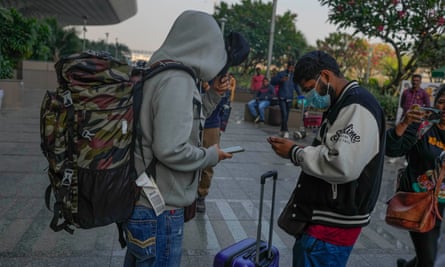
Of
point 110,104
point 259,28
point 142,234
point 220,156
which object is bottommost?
point 142,234

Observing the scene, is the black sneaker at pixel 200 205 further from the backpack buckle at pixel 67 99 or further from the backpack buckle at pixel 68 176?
the backpack buckle at pixel 67 99

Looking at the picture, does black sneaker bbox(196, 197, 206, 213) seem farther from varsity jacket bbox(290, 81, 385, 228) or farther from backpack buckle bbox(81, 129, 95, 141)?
backpack buckle bbox(81, 129, 95, 141)

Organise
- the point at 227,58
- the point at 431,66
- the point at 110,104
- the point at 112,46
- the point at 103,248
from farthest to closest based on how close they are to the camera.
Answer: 1. the point at 112,46
2. the point at 431,66
3. the point at 103,248
4. the point at 227,58
5. the point at 110,104

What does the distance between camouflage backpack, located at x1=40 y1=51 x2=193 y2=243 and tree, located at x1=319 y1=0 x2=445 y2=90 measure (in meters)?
11.2

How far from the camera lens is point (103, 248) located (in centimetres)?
338

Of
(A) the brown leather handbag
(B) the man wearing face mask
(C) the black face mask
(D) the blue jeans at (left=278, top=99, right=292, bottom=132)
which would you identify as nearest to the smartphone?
(A) the brown leather handbag

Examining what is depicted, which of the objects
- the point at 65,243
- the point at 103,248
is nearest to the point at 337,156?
the point at 103,248

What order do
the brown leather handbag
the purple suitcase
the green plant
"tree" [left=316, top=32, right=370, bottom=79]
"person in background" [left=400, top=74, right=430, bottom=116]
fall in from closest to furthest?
the purple suitcase < the brown leather handbag < "person in background" [left=400, top=74, right=430, bottom=116] < the green plant < "tree" [left=316, top=32, right=370, bottom=79]

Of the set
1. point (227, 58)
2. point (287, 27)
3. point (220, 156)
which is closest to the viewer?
point (220, 156)

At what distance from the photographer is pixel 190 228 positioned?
393 cm

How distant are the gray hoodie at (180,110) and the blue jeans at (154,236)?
8cm

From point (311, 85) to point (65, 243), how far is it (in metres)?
2.56

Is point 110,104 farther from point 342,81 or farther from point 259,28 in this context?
point 259,28

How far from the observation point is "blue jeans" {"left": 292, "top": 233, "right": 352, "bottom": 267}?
1.96m
